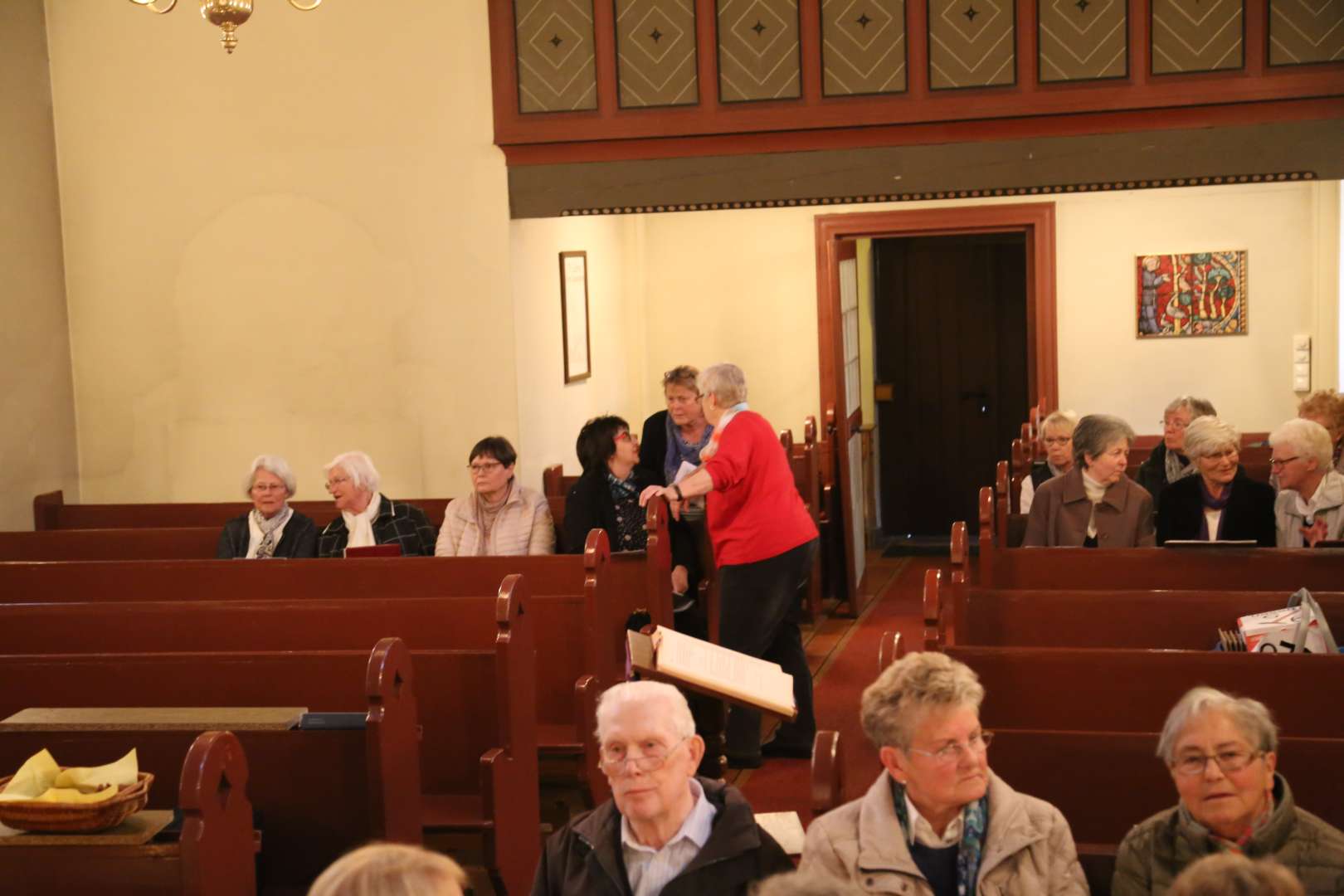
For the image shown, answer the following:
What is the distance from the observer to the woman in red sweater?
540 centimetres

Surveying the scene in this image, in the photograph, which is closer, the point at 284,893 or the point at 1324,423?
the point at 284,893

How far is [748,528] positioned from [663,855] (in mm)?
2773

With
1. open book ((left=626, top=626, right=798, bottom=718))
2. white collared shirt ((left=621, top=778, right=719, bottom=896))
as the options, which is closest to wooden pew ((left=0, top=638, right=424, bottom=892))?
open book ((left=626, top=626, right=798, bottom=718))

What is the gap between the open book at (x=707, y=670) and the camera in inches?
151

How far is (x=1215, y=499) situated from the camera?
16.3 feet

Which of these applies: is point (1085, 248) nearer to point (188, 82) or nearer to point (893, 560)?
point (893, 560)

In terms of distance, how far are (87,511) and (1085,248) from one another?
6007 mm

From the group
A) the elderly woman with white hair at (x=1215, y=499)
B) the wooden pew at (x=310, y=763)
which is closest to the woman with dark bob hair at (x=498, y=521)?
the wooden pew at (x=310, y=763)

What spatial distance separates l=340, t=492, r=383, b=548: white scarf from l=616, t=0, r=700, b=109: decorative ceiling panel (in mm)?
1991

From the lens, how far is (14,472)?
6.46 metres

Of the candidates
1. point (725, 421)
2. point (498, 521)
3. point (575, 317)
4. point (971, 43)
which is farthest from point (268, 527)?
point (971, 43)

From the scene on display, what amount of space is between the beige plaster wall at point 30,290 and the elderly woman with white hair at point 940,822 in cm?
484

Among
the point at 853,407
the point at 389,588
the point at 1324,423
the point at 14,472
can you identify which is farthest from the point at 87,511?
the point at 1324,423

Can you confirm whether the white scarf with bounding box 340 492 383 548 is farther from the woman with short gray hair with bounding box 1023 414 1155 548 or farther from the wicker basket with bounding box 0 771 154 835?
the wicker basket with bounding box 0 771 154 835
